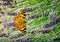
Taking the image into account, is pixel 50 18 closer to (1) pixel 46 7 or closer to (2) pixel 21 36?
(1) pixel 46 7

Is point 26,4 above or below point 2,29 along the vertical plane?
above

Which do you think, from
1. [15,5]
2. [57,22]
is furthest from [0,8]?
[57,22]

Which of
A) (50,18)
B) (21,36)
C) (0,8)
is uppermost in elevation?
(0,8)

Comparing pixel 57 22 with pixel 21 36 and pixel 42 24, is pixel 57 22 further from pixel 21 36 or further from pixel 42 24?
pixel 21 36

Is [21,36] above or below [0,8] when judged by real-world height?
below

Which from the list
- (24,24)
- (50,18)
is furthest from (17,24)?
(50,18)

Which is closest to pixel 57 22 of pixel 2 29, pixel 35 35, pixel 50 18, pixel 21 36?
pixel 50 18

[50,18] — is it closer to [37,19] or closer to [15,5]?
[37,19]
